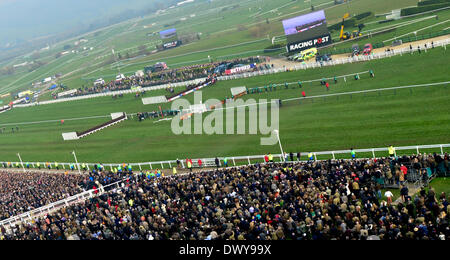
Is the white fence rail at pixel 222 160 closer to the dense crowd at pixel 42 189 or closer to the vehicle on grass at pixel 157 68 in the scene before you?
the dense crowd at pixel 42 189

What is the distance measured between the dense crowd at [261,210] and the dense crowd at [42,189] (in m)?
→ 5.23

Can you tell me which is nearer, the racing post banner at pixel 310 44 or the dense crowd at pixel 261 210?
the dense crowd at pixel 261 210

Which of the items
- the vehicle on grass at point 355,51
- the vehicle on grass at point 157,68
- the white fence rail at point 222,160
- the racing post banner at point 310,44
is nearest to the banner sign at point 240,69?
the racing post banner at point 310,44

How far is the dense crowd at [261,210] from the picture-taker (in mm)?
16344

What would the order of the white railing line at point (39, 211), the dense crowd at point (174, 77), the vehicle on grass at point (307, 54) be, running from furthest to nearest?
1. the dense crowd at point (174, 77)
2. the vehicle on grass at point (307, 54)
3. the white railing line at point (39, 211)

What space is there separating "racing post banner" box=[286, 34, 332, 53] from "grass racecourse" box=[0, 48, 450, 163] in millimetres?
7509

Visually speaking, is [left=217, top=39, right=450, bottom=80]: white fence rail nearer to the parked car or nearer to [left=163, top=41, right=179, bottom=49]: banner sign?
the parked car

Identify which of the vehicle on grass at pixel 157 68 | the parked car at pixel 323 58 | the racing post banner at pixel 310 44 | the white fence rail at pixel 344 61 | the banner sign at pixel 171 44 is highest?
the banner sign at pixel 171 44

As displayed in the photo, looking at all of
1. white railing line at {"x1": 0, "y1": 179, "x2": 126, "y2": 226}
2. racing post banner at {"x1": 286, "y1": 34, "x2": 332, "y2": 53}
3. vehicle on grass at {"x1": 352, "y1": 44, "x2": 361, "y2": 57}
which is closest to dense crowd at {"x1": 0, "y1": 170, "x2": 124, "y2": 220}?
white railing line at {"x1": 0, "y1": 179, "x2": 126, "y2": 226}

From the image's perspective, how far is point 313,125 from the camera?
1549 inches

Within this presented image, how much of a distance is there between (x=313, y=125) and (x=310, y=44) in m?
30.7
